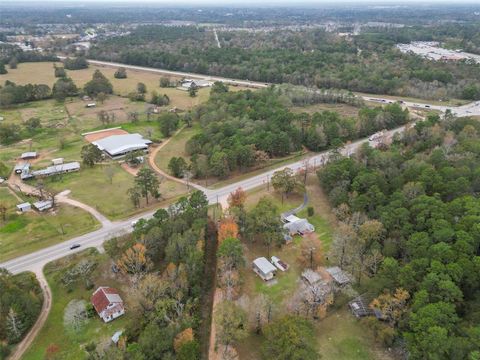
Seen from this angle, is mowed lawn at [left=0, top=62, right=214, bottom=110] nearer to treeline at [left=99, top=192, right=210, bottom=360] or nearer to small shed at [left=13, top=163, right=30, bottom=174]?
small shed at [left=13, top=163, right=30, bottom=174]

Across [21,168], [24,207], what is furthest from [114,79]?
[24,207]

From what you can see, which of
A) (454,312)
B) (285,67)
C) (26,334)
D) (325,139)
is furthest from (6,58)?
(454,312)

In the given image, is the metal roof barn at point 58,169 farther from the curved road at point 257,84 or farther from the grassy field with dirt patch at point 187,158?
the curved road at point 257,84

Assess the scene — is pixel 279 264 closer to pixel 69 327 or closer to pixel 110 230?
pixel 69 327

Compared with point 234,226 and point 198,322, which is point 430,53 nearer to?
point 234,226

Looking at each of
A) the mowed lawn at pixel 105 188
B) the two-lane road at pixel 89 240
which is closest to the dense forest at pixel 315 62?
the two-lane road at pixel 89 240

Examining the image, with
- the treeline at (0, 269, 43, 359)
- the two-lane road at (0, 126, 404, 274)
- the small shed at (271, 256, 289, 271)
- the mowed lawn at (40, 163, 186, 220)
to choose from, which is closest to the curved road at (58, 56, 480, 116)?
the two-lane road at (0, 126, 404, 274)
